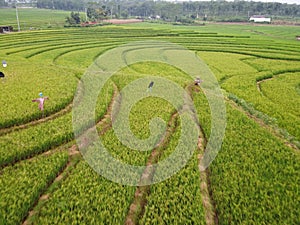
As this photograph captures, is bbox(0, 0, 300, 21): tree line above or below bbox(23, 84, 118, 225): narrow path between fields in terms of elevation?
above

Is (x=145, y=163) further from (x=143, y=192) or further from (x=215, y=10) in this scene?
(x=215, y=10)

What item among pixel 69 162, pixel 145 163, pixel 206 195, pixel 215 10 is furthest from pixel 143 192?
pixel 215 10

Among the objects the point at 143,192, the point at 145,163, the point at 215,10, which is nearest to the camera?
the point at 143,192

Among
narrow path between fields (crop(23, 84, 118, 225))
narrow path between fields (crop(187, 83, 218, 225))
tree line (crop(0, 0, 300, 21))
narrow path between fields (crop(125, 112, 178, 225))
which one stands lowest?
narrow path between fields (crop(187, 83, 218, 225))

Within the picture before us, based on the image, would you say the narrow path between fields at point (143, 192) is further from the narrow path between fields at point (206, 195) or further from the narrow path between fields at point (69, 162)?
the narrow path between fields at point (69, 162)

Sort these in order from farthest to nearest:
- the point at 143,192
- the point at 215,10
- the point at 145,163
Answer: the point at 215,10 < the point at 145,163 < the point at 143,192

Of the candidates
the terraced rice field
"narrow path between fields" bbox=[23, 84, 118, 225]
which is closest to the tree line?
the terraced rice field

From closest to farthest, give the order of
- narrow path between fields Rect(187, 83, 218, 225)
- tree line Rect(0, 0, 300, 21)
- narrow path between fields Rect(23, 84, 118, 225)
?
narrow path between fields Rect(23, 84, 118, 225) < narrow path between fields Rect(187, 83, 218, 225) < tree line Rect(0, 0, 300, 21)

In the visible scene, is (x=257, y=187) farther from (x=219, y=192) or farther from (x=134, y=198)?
(x=134, y=198)

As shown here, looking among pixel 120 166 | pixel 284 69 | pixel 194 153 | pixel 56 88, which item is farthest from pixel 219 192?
pixel 284 69

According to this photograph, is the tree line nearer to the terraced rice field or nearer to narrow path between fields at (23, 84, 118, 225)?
the terraced rice field

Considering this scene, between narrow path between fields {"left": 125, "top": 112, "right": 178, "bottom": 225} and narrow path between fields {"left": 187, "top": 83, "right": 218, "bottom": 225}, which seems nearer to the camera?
narrow path between fields {"left": 125, "top": 112, "right": 178, "bottom": 225}
